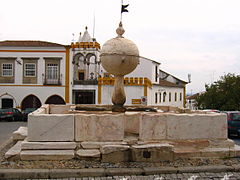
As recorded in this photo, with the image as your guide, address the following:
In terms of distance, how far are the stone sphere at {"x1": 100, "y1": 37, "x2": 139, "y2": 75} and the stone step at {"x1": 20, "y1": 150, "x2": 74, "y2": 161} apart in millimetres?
2937

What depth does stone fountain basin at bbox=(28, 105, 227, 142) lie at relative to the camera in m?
6.36

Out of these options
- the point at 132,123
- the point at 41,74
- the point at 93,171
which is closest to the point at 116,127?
the point at 132,123

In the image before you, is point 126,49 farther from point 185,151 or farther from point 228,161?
point 228,161

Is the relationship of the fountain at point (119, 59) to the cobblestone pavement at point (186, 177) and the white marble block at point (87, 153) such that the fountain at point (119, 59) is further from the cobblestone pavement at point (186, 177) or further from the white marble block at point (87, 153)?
the cobblestone pavement at point (186, 177)

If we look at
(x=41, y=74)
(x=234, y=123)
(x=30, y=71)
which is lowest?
(x=234, y=123)

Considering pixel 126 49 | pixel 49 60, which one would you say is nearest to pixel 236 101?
pixel 49 60

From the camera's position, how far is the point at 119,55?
797 cm

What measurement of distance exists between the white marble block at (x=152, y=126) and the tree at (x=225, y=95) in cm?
2498

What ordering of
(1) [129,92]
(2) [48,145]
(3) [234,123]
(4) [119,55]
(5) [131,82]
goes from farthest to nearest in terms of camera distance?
1. (1) [129,92]
2. (5) [131,82]
3. (3) [234,123]
4. (4) [119,55]
5. (2) [48,145]

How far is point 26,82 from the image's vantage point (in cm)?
2981

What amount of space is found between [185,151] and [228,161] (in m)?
0.94

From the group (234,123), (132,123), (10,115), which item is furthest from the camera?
(10,115)

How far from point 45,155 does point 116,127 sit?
5.35 ft

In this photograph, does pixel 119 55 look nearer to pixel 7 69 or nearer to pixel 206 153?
pixel 206 153
